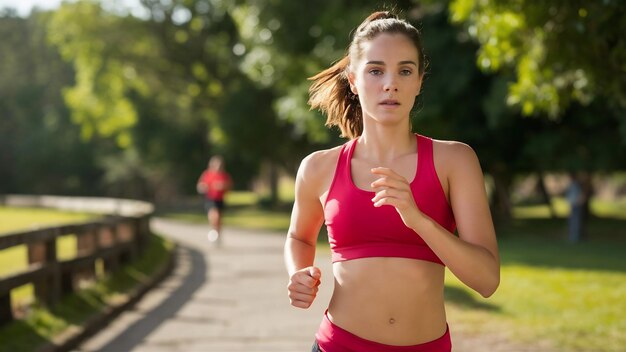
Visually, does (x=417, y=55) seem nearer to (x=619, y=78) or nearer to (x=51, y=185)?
(x=619, y=78)

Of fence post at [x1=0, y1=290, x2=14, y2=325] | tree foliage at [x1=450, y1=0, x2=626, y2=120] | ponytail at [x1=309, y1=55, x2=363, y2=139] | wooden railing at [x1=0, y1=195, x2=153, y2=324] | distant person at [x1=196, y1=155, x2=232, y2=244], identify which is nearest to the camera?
ponytail at [x1=309, y1=55, x2=363, y2=139]

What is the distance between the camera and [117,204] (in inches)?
1229

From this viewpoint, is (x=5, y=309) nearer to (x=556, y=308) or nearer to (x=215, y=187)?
(x=556, y=308)

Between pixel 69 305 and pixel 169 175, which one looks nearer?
pixel 69 305

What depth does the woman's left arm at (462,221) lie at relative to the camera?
269 cm

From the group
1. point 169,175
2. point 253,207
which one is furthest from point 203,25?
point 169,175

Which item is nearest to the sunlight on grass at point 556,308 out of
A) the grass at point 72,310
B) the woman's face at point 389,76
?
the grass at point 72,310

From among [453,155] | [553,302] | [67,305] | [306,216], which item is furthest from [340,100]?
[553,302]

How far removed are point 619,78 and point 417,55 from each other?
6053 millimetres

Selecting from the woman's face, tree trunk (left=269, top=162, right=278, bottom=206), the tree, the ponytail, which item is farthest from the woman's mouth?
the tree

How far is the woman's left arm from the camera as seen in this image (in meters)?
2.69

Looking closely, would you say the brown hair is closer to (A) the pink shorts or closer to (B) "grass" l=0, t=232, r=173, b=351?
(A) the pink shorts

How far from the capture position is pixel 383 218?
2979 millimetres

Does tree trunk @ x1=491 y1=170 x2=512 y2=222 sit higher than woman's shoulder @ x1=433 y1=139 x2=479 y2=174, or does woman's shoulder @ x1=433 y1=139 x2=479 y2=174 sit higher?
woman's shoulder @ x1=433 y1=139 x2=479 y2=174
